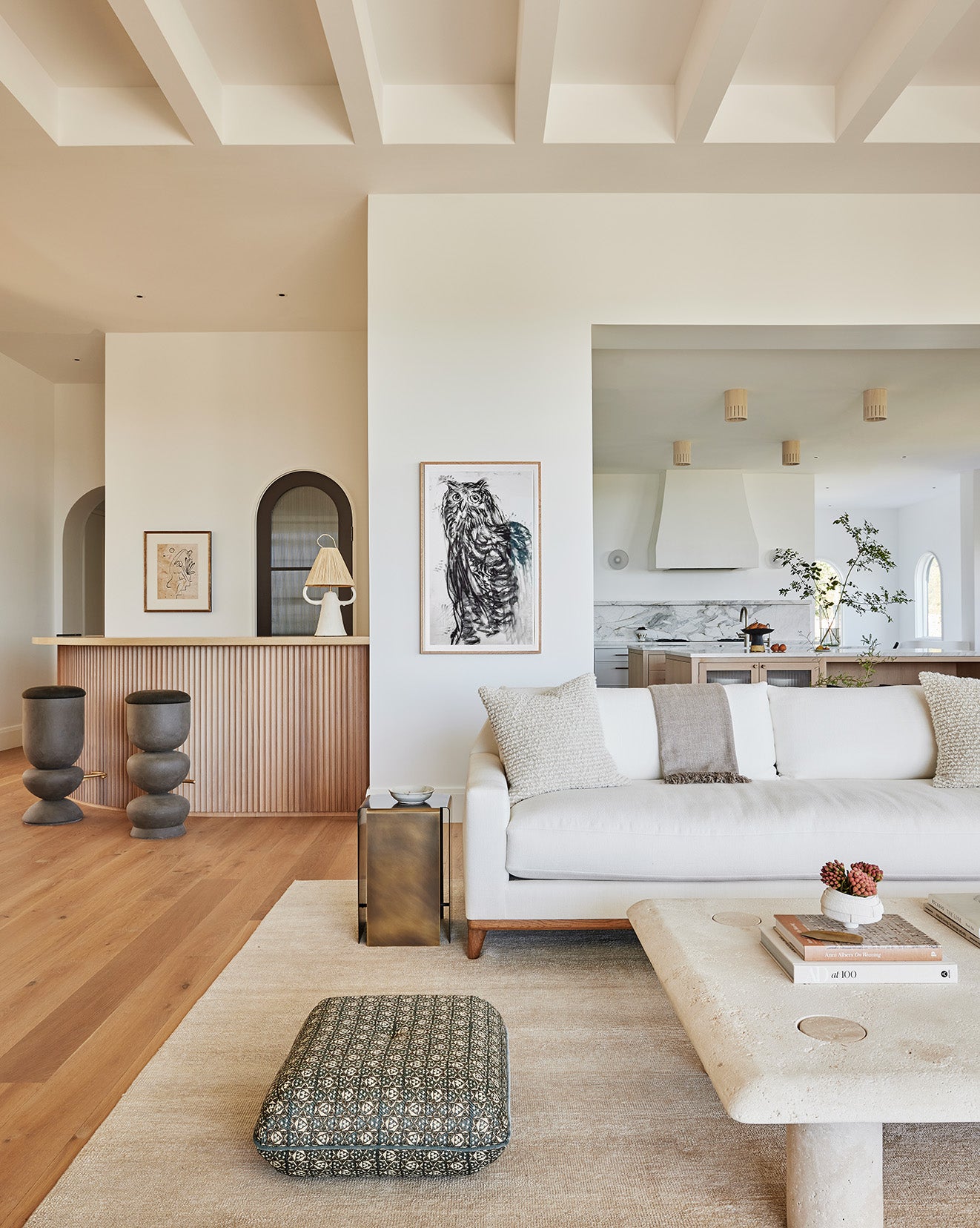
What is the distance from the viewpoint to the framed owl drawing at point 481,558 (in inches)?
178

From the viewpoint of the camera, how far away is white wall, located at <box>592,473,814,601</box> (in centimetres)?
994

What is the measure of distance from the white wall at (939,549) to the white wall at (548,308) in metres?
6.76

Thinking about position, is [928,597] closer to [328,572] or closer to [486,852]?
[328,572]

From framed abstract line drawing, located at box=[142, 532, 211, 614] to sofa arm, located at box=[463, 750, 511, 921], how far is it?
4.50m

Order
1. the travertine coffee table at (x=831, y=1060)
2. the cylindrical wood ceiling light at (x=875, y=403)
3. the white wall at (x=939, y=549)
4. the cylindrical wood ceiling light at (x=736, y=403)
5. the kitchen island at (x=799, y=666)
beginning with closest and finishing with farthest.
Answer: the travertine coffee table at (x=831, y=1060) → the kitchen island at (x=799, y=666) → the cylindrical wood ceiling light at (x=736, y=403) → the cylindrical wood ceiling light at (x=875, y=403) → the white wall at (x=939, y=549)

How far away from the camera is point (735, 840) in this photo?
2.66m

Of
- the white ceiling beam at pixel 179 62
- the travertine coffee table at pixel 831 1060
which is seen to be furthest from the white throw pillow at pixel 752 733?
the white ceiling beam at pixel 179 62

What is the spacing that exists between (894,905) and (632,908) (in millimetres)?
645

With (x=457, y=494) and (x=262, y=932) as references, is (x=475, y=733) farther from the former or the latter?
(x=262, y=932)

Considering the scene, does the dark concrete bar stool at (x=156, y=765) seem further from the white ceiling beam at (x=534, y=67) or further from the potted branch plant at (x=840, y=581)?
the potted branch plant at (x=840, y=581)

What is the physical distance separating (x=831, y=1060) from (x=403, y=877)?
1.67 m

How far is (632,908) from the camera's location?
2201 mm

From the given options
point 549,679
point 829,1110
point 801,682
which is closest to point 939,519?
point 801,682

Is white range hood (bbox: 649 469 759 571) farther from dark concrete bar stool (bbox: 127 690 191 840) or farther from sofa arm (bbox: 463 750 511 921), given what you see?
sofa arm (bbox: 463 750 511 921)
